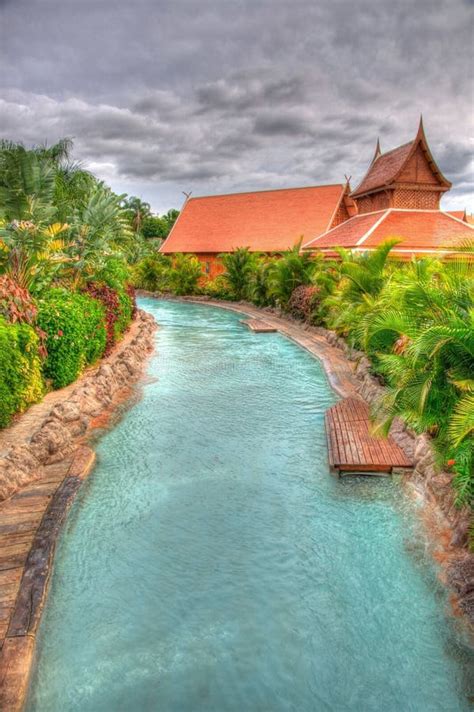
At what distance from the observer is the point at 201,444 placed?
25.8 feet

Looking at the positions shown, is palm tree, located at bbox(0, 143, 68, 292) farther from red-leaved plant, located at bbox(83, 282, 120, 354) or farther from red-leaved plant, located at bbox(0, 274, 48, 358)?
red-leaved plant, located at bbox(83, 282, 120, 354)

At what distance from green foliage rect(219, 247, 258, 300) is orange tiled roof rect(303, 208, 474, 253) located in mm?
6224

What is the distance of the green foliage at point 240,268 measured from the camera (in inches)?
1091

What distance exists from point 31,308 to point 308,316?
12.7 metres

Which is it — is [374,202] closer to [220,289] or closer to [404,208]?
[404,208]

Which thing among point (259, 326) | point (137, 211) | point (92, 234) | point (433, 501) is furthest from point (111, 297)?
point (137, 211)

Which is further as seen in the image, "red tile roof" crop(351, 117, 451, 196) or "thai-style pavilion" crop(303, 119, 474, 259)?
"red tile roof" crop(351, 117, 451, 196)

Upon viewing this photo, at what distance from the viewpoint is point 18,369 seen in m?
7.13

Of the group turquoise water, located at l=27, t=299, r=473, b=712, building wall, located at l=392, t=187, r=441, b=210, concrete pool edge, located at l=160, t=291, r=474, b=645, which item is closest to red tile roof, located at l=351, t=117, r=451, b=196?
building wall, located at l=392, t=187, r=441, b=210

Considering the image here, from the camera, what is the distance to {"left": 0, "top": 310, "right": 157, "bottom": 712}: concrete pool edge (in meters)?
3.53

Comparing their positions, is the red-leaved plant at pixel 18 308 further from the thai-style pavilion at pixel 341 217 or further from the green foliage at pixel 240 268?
the green foliage at pixel 240 268

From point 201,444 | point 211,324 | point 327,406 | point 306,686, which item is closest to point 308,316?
point 211,324

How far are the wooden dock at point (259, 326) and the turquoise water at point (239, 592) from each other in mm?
11169

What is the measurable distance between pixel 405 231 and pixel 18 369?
15.6m
